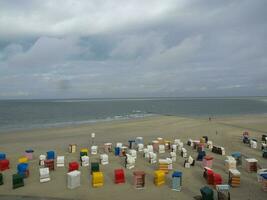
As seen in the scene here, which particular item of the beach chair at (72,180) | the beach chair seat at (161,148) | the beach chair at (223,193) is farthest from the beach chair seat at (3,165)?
the beach chair at (223,193)

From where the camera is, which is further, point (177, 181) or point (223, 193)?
point (177, 181)

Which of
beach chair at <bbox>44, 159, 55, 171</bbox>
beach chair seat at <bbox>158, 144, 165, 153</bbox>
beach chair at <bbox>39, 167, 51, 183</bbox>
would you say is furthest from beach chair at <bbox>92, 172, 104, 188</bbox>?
beach chair seat at <bbox>158, 144, 165, 153</bbox>

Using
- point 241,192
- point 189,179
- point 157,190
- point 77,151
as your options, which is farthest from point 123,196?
point 77,151

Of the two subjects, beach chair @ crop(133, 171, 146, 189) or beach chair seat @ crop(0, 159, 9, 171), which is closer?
beach chair @ crop(133, 171, 146, 189)

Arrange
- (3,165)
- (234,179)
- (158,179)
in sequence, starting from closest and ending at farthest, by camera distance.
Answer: (234,179), (158,179), (3,165)

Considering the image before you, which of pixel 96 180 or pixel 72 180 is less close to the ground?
pixel 72 180

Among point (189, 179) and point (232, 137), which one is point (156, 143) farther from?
point (232, 137)

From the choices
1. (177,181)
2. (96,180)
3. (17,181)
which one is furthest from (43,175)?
(177,181)

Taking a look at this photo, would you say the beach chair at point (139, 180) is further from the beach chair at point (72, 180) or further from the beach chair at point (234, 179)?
the beach chair at point (234, 179)

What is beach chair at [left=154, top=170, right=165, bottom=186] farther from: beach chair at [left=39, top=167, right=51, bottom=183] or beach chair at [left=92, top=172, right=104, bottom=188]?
beach chair at [left=39, top=167, right=51, bottom=183]

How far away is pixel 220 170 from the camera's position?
63.9ft

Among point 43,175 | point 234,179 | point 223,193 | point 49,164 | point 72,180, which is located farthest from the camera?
point 49,164

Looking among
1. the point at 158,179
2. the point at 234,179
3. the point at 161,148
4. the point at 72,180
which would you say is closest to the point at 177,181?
the point at 158,179

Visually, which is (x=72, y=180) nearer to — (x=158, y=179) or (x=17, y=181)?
(x=17, y=181)
